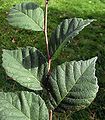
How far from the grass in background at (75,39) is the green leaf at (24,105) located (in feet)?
5.70

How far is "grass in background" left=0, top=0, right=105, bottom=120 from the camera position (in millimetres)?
2330

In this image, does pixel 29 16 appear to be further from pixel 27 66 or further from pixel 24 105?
pixel 24 105

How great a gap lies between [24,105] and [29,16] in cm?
34

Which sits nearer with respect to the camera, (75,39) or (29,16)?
(29,16)

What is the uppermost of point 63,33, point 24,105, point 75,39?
point 63,33

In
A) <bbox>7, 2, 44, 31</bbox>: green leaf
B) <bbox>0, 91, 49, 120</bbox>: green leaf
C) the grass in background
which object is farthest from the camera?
the grass in background

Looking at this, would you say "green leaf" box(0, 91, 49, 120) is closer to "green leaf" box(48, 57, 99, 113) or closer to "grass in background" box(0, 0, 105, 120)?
"green leaf" box(48, 57, 99, 113)

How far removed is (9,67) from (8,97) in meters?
0.10

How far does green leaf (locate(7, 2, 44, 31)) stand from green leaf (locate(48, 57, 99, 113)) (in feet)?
0.69

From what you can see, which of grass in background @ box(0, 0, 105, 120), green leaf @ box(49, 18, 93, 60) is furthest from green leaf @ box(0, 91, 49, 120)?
grass in background @ box(0, 0, 105, 120)

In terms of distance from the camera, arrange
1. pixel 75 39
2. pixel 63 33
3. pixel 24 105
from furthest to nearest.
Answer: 1. pixel 75 39
2. pixel 63 33
3. pixel 24 105

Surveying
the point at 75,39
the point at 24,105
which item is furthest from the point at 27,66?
the point at 75,39

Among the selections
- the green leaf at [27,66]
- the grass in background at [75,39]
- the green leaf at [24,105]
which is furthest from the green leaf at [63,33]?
the grass in background at [75,39]

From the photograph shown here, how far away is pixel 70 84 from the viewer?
0.52 meters
